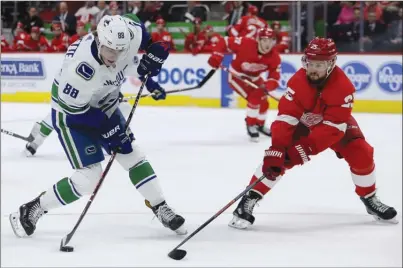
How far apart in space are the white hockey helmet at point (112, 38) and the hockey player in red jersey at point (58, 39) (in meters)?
4.87

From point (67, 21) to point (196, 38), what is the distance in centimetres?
136

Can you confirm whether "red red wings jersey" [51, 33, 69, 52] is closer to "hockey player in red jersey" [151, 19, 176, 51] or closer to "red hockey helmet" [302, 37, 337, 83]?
"hockey player in red jersey" [151, 19, 176, 51]

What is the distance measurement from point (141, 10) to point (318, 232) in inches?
185

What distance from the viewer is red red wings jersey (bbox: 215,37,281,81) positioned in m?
5.67

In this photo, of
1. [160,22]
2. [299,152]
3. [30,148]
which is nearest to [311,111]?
[299,152]

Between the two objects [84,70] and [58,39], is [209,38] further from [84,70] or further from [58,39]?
[84,70]

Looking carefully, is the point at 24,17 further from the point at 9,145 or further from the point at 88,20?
the point at 9,145

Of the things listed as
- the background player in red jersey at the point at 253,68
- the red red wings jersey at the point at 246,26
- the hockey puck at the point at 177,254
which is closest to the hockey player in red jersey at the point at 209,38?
the red red wings jersey at the point at 246,26

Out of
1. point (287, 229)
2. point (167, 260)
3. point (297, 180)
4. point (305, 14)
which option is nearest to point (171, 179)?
point (297, 180)

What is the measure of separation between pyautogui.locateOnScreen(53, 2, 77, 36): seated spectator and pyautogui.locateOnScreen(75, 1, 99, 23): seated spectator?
125 millimetres

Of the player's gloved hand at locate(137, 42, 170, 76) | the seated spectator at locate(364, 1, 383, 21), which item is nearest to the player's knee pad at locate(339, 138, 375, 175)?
the player's gloved hand at locate(137, 42, 170, 76)

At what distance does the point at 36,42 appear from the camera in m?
8.05

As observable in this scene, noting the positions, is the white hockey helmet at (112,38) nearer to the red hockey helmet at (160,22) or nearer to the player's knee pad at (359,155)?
the player's knee pad at (359,155)

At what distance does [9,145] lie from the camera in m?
5.50
